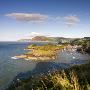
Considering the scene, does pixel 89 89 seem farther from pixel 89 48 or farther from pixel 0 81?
pixel 89 48

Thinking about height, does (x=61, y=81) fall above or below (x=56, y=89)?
above

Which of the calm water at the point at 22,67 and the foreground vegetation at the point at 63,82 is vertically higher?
the foreground vegetation at the point at 63,82

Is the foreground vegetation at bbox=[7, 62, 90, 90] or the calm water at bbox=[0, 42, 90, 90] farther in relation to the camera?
the calm water at bbox=[0, 42, 90, 90]

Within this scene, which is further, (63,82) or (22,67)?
(22,67)

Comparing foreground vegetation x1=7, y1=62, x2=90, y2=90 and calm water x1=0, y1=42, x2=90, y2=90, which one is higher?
foreground vegetation x1=7, y1=62, x2=90, y2=90

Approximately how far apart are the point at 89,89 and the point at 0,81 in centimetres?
3376

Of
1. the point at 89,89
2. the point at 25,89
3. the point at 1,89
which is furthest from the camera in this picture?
the point at 1,89

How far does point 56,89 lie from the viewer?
11406mm

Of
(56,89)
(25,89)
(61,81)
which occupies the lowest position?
(25,89)

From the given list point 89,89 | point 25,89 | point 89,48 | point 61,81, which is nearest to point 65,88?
point 61,81

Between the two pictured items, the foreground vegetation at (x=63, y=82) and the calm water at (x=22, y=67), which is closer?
the foreground vegetation at (x=63, y=82)

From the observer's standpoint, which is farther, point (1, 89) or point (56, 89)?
point (1, 89)

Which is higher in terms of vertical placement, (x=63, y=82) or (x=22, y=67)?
(x=63, y=82)

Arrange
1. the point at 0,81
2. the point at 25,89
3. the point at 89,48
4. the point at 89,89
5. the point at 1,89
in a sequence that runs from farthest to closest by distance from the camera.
Result: the point at 89,48 < the point at 0,81 < the point at 1,89 < the point at 25,89 < the point at 89,89
